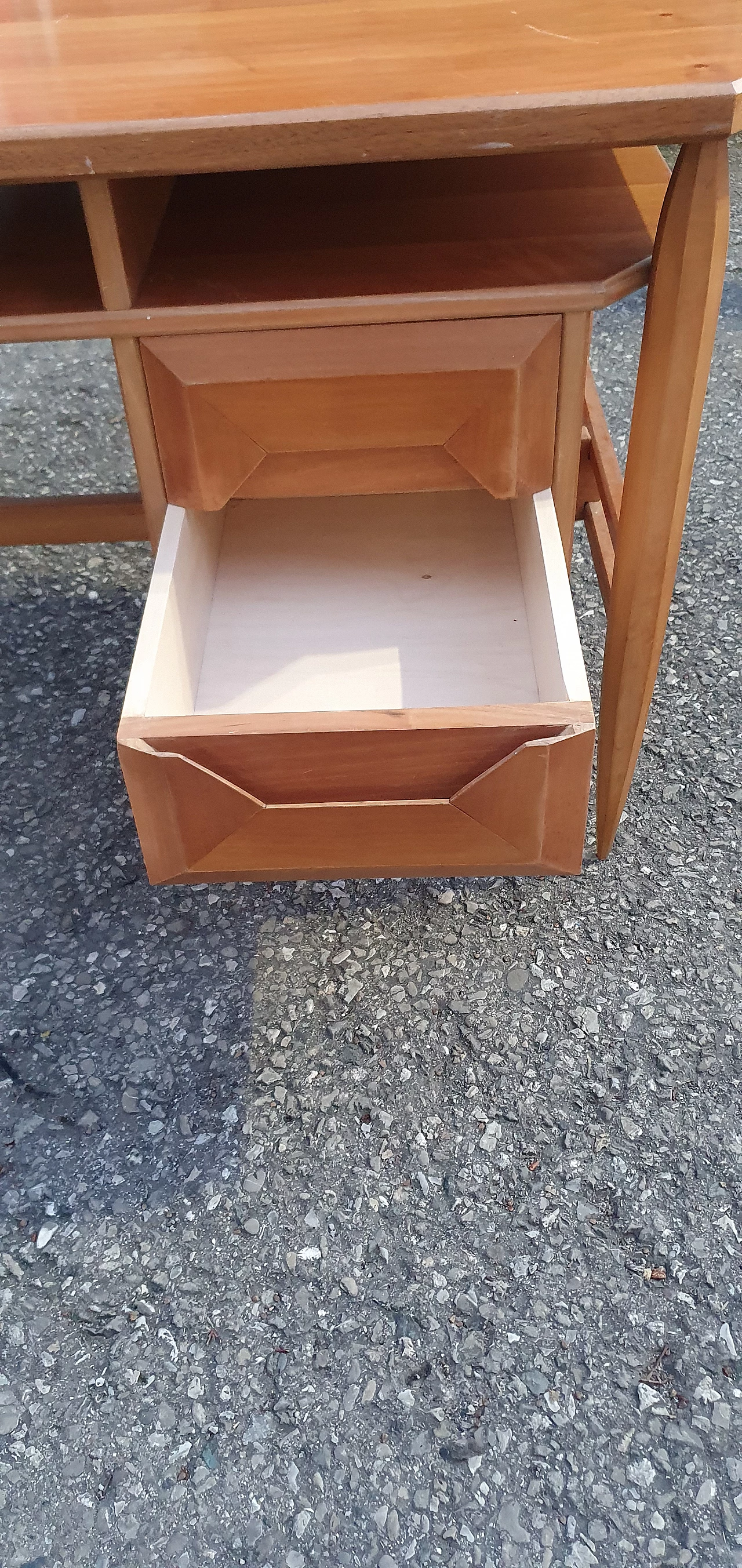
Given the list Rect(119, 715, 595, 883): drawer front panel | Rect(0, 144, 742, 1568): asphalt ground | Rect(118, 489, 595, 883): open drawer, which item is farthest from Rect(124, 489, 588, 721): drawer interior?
Rect(0, 144, 742, 1568): asphalt ground

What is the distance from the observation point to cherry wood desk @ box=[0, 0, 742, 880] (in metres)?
0.67

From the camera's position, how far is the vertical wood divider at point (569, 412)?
0.77 m

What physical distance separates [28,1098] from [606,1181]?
18.6 inches

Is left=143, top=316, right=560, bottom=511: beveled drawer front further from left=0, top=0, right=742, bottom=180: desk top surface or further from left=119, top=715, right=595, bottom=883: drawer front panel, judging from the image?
left=119, top=715, right=595, bottom=883: drawer front panel

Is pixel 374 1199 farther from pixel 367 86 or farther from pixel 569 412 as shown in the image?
pixel 367 86

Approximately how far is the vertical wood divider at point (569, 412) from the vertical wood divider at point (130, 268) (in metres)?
0.30

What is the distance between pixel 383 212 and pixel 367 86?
7.5 inches

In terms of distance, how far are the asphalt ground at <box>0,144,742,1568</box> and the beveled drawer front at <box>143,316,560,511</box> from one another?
400 mm

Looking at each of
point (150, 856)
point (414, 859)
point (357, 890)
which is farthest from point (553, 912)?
point (150, 856)

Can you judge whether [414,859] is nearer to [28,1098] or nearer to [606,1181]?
[606,1181]

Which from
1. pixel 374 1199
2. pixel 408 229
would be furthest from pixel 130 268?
pixel 374 1199

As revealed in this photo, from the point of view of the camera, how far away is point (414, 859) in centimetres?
74

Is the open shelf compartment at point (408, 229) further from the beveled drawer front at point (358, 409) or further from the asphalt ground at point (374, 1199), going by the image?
the asphalt ground at point (374, 1199)

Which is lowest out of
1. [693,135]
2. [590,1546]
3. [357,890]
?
[590,1546]
